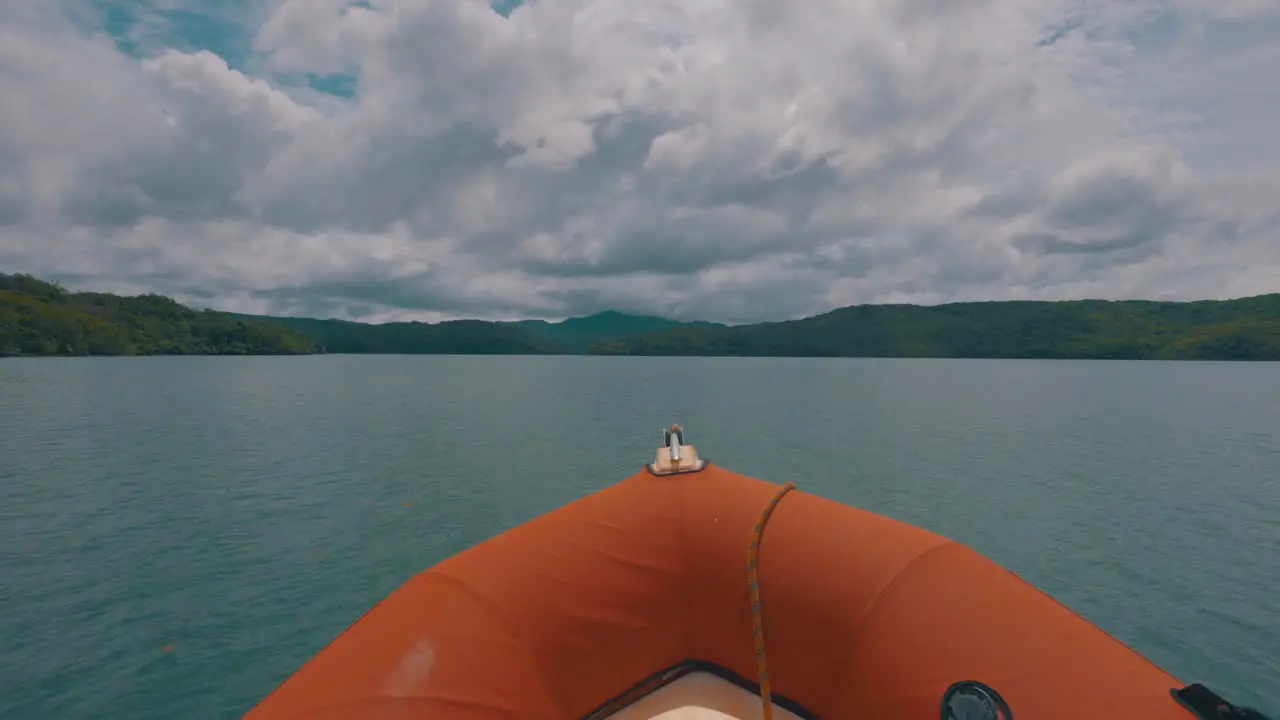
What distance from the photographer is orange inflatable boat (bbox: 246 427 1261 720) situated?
10.5ft

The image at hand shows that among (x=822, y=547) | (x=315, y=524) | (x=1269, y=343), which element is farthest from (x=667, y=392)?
(x=1269, y=343)

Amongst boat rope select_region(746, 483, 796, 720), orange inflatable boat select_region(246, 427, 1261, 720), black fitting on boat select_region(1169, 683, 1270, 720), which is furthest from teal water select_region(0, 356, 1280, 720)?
black fitting on boat select_region(1169, 683, 1270, 720)

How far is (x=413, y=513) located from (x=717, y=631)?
49.6ft

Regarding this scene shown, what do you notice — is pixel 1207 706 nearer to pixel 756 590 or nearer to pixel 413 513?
pixel 756 590

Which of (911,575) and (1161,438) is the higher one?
(911,575)

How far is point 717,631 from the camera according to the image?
4586 millimetres

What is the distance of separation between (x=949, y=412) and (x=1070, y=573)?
36.0 m

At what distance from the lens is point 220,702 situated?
826 cm

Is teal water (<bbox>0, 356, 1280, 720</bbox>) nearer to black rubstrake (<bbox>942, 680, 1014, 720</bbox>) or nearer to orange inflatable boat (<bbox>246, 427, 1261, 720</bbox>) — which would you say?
orange inflatable boat (<bbox>246, 427, 1261, 720</bbox>)

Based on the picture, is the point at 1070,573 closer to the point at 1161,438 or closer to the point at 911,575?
the point at 911,575

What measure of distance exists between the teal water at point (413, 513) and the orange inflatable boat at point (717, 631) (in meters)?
7.01

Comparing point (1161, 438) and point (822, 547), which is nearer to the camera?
point (822, 547)

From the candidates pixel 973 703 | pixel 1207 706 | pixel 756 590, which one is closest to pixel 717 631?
pixel 756 590

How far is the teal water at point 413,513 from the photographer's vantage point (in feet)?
31.3
